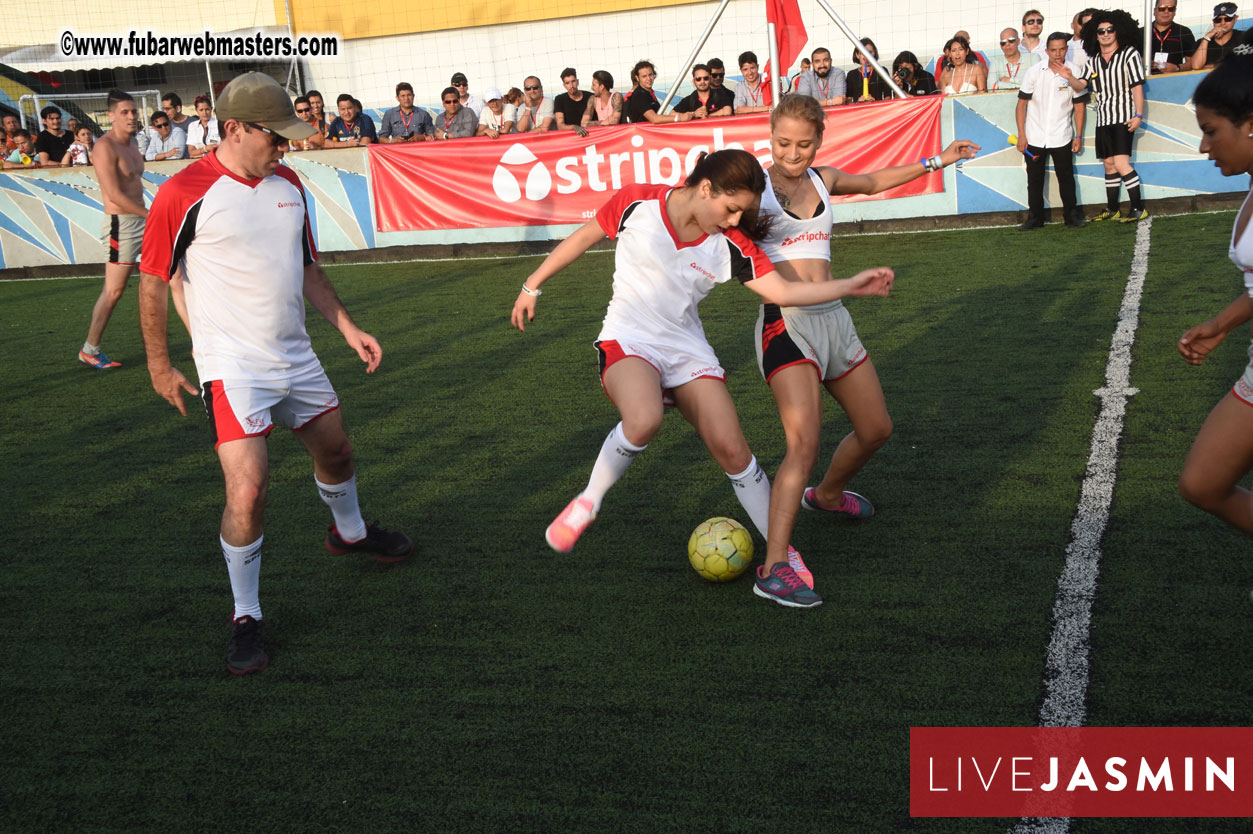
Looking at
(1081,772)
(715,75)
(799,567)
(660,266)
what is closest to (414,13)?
(715,75)

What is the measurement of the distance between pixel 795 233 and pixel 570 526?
1.50 meters

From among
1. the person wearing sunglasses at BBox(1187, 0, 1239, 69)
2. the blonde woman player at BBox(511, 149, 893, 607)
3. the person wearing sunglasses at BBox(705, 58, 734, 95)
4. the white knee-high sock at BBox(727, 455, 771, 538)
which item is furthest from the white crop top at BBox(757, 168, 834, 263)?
the person wearing sunglasses at BBox(705, 58, 734, 95)

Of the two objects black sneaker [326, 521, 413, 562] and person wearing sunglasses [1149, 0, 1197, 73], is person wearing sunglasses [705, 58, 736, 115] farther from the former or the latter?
black sneaker [326, 521, 413, 562]

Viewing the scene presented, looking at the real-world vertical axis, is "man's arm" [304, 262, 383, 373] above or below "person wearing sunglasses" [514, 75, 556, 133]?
below

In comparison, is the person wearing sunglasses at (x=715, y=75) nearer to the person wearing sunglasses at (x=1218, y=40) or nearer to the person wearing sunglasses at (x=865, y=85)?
the person wearing sunglasses at (x=865, y=85)

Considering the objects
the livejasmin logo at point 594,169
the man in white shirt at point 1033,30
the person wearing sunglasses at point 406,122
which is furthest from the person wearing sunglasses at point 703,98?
the person wearing sunglasses at point 406,122

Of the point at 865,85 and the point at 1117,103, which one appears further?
the point at 865,85

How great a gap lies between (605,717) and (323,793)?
905mm

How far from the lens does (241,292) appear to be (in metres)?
4.02

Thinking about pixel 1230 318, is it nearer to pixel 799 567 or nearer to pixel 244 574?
pixel 799 567

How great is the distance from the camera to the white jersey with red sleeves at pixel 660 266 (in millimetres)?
4203

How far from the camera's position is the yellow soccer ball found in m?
4.42

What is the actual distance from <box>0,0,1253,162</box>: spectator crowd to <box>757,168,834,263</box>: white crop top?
9.08 meters

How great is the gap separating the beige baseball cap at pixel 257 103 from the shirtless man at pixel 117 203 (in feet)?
18.9
